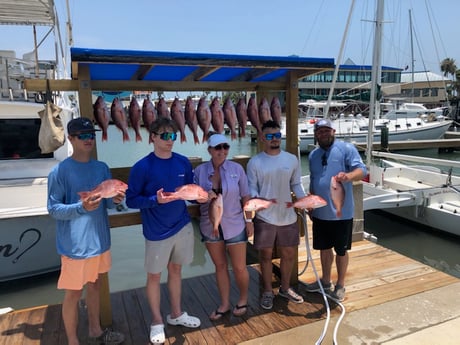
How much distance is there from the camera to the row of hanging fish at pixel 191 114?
3232 millimetres

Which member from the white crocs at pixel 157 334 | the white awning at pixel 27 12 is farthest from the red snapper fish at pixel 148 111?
the white awning at pixel 27 12

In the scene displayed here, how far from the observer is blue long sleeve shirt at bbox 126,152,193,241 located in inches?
110

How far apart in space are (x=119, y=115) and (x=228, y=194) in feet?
4.10

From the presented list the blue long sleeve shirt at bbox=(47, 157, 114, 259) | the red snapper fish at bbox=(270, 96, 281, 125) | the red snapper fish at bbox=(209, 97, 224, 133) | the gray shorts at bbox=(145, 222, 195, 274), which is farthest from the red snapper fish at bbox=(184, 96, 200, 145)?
the blue long sleeve shirt at bbox=(47, 157, 114, 259)

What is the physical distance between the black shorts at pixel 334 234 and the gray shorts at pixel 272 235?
13.1 inches

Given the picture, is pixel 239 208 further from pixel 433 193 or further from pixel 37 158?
pixel 433 193

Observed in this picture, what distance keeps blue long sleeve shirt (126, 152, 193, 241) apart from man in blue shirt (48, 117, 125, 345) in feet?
0.60

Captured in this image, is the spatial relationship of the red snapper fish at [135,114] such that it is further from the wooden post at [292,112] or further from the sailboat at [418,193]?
the sailboat at [418,193]

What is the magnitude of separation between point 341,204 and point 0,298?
18.6ft

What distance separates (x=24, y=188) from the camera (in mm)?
6246


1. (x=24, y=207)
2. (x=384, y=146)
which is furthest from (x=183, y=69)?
(x=384, y=146)

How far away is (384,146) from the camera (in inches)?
579

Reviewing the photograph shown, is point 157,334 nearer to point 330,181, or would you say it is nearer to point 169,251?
point 169,251

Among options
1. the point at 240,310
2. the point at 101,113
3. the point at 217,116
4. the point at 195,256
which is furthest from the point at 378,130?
the point at 101,113
